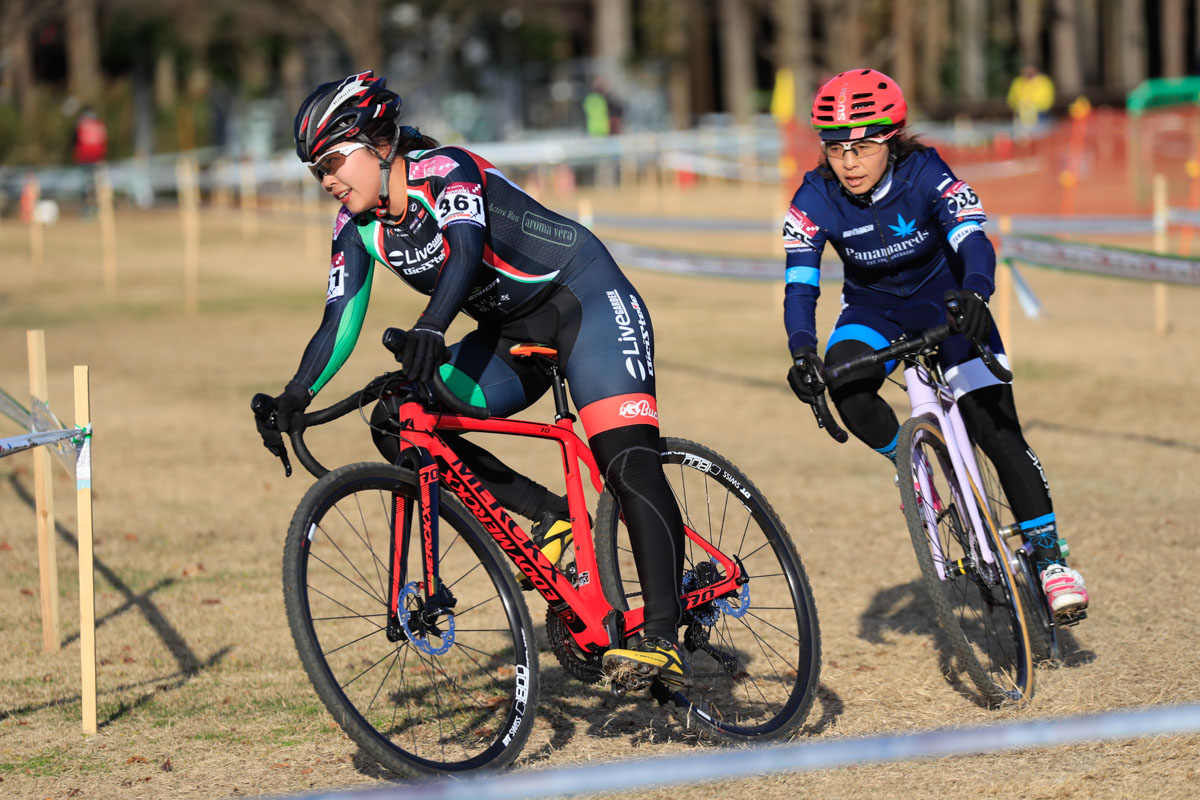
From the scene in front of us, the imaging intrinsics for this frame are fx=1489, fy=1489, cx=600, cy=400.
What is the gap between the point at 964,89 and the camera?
49094 millimetres

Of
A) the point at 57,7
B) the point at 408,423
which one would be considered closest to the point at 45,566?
the point at 408,423

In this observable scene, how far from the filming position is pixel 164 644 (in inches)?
252

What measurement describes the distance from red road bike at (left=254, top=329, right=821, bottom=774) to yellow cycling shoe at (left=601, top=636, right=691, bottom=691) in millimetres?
113

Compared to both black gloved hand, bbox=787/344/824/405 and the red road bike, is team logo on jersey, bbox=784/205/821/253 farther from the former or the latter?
the red road bike

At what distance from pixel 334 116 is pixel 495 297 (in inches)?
31.1

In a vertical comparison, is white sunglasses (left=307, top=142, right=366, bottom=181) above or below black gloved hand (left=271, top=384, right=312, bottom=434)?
above

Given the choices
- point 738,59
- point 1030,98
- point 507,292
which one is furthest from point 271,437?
point 738,59

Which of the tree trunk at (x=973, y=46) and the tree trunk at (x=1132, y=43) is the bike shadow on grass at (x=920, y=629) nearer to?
the tree trunk at (x=973, y=46)

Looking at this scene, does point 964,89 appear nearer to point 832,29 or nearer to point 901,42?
point 901,42

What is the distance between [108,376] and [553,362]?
10.6 meters

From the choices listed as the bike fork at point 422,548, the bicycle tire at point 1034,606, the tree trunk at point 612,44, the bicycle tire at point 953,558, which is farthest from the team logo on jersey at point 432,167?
the tree trunk at point 612,44

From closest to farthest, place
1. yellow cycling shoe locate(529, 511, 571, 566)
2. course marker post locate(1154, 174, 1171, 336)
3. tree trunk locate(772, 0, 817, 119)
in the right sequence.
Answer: yellow cycling shoe locate(529, 511, 571, 566), course marker post locate(1154, 174, 1171, 336), tree trunk locate(772, 0, 817, 119)

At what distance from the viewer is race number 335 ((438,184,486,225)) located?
444 cm

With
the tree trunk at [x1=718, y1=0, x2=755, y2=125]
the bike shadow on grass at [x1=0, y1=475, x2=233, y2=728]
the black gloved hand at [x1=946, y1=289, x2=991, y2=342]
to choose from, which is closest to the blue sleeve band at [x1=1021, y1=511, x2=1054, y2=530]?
the black gloved hand at [x1=946, y1=289, x2=991, y2=342]
